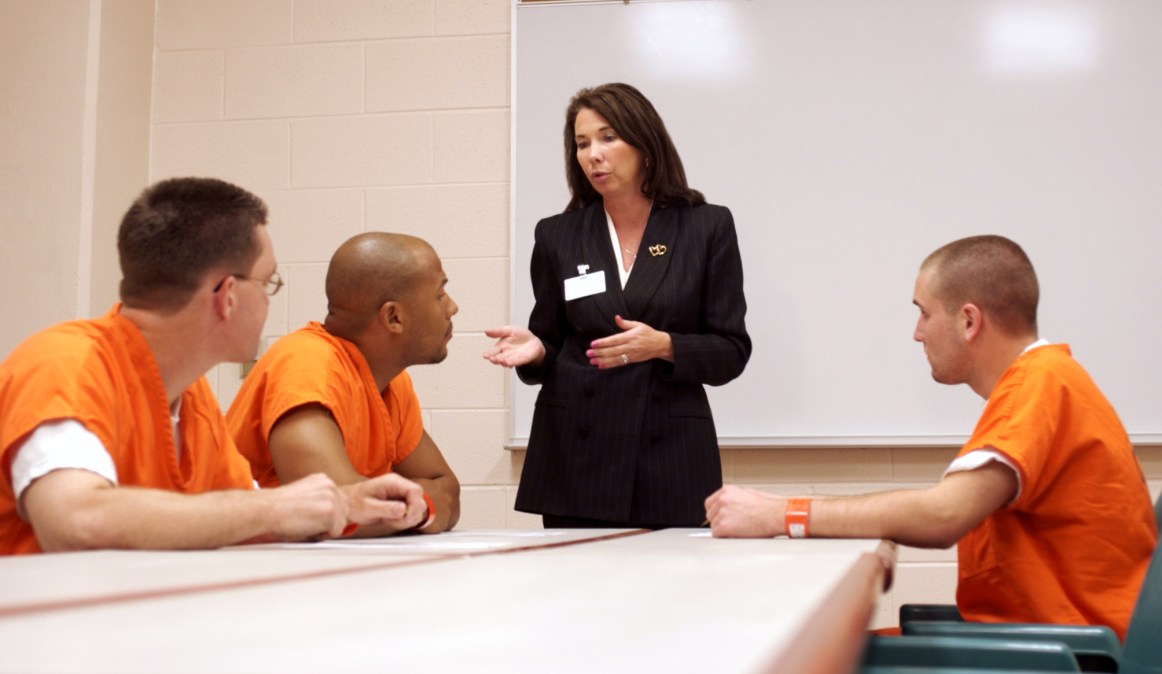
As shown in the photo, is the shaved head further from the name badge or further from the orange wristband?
the orange wristband

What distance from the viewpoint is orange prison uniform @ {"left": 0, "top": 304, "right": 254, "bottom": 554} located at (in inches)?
50.9

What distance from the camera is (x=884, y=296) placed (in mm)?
3217

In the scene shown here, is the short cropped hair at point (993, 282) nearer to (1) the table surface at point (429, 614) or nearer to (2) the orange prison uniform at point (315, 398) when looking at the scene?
(1) the table surface at point (429, 614)

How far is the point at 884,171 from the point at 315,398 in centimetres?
208

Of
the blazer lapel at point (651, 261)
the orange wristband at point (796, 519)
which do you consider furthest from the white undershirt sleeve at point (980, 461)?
the blazer lapel at point (651, 261)

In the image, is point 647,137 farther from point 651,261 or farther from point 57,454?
point 57,454

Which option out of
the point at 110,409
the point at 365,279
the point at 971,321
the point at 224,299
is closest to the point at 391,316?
the point at 365,279

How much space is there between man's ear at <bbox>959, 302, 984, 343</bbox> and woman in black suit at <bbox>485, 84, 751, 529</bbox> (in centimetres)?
56

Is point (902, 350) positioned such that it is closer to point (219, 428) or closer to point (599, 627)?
point (219, 428)

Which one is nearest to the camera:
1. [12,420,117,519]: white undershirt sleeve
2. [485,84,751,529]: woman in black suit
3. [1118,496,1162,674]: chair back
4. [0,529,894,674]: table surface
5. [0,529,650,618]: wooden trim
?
[0,529,894,674]: table surface

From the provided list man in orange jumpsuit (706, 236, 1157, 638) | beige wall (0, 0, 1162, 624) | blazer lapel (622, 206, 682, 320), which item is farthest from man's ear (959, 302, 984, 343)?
beige wall (0, 0, 1162, 624)

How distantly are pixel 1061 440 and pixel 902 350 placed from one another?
1.69 meters

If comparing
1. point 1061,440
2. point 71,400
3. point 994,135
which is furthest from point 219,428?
point 994,135

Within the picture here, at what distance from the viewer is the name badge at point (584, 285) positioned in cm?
238
